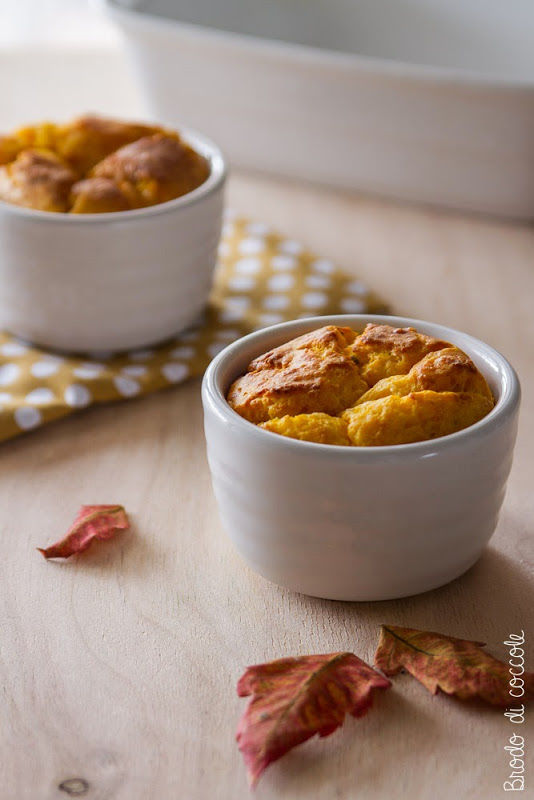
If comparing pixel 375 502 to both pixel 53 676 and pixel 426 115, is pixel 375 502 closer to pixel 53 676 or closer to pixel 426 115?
pixel 53 676

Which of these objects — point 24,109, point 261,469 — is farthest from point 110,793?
→ point 24,109

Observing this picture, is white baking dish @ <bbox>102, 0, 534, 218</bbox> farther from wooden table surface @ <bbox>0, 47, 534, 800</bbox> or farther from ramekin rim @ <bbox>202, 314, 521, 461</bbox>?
ramekin rim @ <bbox>202, 314, 521, 461</bbox>

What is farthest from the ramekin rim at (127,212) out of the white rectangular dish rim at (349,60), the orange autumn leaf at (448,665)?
the orange autumn leaf at (448,665)

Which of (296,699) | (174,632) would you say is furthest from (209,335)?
(296,699)

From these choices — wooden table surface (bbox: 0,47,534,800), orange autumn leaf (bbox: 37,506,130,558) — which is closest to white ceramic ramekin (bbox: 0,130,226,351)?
wooden table surface (bbox: 0,47,534,800)

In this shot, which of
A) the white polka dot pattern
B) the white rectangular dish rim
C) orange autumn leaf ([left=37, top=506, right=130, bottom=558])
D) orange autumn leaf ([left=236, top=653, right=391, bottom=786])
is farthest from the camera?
the white rectangular dish rim

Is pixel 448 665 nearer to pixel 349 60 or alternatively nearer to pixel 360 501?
pixel 360 501
